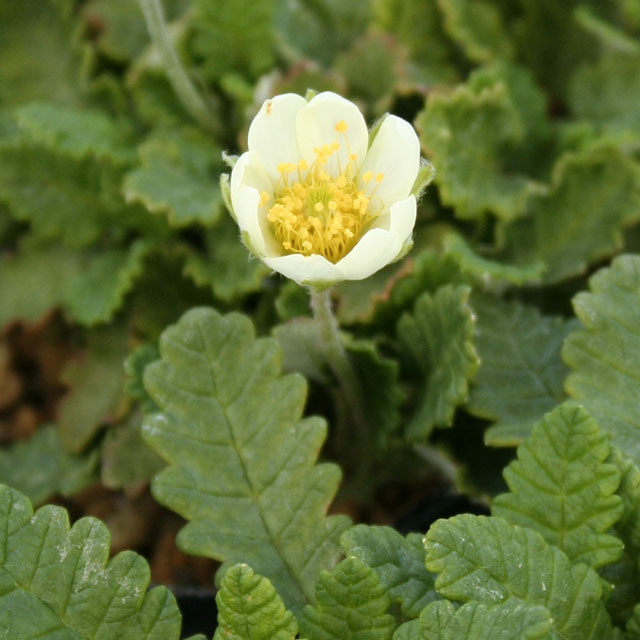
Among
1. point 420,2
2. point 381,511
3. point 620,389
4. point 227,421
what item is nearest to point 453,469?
point 381,511

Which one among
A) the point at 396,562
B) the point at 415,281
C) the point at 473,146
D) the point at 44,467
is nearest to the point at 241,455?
the point at 396,562

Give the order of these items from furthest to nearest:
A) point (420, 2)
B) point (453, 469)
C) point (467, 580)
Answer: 1. point (420, 2)
2. point (453, 469)
3. point (467, 580)

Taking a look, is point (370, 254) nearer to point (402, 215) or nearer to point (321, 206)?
point (402, 215)

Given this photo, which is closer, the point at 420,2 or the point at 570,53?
the point at 420,2

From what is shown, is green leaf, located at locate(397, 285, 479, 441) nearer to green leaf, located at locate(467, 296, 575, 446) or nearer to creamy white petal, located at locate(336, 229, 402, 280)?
green leaf, located at locate(467, 296, 575, 446)

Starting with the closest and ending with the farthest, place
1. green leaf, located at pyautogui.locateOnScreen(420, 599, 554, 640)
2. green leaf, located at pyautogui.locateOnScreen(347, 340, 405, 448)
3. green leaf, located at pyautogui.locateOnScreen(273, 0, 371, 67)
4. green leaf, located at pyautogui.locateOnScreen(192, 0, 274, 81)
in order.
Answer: green leaf, located at pyautogui.locateOnScreen(420, 599, 554, 640) → green leaf, located at pyautogui.locateOnScreen(347, 340, 405, 448) → green leaf, located at pyautogui.locateOnScreen(192, 0, 274, 81) → green leaf, located at pyautogui.locateOnScreen(273, 0, 371, 67)

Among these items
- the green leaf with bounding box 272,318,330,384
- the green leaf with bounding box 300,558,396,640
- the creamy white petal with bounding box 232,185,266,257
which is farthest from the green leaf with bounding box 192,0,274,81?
the green leaf with bounding box 300,558,396,640

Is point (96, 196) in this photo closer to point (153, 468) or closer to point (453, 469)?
point (153, 468)
